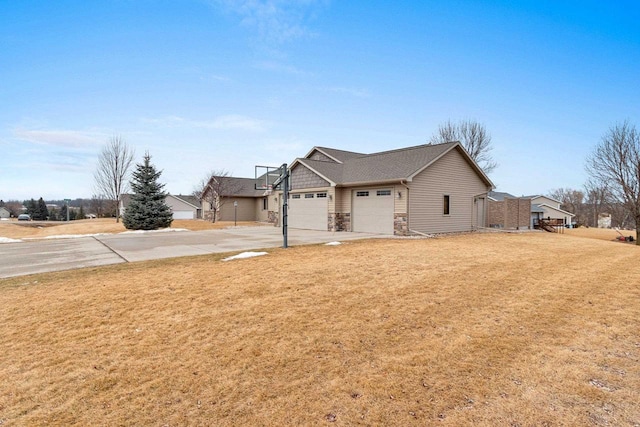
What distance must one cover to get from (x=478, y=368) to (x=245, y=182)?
3359 cm

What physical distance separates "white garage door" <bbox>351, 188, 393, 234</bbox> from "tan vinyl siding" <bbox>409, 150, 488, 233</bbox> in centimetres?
125

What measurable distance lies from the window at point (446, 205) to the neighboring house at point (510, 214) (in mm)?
7215

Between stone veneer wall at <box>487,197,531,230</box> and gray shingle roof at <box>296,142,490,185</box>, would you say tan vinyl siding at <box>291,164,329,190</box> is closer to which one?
gray shingle roof at <box>296,142,490,185</box>

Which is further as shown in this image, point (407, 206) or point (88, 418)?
point (407, 206)

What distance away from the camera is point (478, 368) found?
10.8ft

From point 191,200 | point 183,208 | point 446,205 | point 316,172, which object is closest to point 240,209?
point 316,172

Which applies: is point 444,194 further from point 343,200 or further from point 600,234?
point 600,234

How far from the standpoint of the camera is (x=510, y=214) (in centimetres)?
2248

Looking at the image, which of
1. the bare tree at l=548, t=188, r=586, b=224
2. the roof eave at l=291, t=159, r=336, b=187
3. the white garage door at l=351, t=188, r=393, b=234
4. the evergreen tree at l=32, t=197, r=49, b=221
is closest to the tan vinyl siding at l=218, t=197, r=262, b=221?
the roof eave at l=291, t=159, r=336, b=187

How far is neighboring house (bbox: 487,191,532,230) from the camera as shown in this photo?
73.4ft

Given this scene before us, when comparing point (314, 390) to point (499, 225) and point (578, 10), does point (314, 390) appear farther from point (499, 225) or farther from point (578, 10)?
point (499, 225)

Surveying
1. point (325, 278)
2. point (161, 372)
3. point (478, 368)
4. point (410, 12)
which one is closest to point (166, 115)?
point (410, 12)

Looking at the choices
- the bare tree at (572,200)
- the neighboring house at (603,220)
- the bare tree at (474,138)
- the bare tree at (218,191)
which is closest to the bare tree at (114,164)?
the bare tree at (218,191)

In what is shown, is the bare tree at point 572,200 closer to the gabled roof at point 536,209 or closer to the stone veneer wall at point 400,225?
the gabled roof at point 536,209
